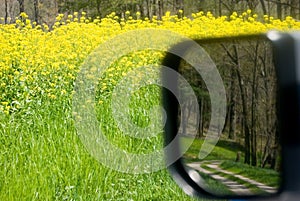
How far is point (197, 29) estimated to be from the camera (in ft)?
16.6

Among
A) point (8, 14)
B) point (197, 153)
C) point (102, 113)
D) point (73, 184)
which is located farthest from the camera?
point (8, 14)

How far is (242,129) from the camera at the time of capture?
112 cm

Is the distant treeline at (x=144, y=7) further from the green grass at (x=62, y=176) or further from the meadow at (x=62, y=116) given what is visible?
the green grass at (x=62, y=176)

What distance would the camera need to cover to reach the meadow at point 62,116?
121 inches

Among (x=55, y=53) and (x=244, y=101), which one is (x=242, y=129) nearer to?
(x=244, y=101)

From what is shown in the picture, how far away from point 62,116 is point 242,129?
103 inches

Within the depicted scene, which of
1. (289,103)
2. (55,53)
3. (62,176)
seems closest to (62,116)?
(62,176)

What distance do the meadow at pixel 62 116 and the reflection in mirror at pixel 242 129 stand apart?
138 centimetres

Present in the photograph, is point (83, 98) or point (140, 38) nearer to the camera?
point (83, 98)

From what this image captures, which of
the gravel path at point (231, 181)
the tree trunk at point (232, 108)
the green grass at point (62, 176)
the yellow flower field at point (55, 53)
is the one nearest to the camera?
the gravel path at point (231, 181)

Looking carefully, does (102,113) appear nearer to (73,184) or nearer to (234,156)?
(73,184)

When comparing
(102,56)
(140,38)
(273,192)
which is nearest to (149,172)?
(102,56)

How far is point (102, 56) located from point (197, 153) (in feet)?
10.5

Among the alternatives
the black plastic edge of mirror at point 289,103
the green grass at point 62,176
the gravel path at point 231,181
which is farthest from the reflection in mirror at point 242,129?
the green grass at point 62,176
